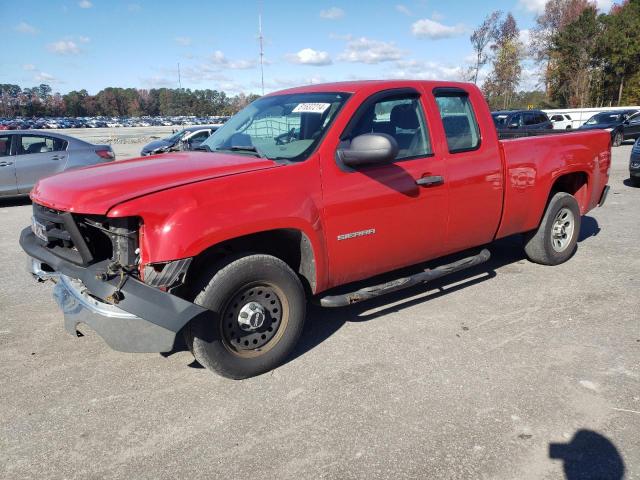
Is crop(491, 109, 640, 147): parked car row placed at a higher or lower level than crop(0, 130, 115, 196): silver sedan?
higher

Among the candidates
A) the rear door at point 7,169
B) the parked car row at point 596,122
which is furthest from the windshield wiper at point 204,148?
the parked car row at point 596,122

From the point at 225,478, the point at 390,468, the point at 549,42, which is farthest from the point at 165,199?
the point at 549,42

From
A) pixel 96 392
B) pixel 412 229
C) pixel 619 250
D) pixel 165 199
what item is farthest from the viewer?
pixel 619 250

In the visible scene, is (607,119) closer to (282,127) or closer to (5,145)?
(5,145)

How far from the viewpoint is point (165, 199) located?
9.78ft

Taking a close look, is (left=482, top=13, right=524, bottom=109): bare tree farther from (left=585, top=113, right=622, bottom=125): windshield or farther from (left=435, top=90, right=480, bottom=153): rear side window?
(left=435, top=90, right=480, bottom=153): rear side window

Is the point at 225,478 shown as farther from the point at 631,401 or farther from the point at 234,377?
the point at 631,401

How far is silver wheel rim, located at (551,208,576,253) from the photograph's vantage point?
5750 mm

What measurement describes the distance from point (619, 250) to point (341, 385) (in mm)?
4779

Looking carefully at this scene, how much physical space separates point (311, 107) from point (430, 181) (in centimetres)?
112

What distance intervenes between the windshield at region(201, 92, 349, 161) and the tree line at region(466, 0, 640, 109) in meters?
45.5

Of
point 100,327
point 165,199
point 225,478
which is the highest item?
point 165,199

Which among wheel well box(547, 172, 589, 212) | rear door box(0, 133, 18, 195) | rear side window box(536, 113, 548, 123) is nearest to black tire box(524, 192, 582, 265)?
wheel well box(547, 172, 589, 212)

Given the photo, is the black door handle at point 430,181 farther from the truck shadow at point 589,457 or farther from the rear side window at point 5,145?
the rear side window at point 5,145
